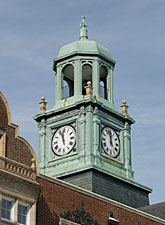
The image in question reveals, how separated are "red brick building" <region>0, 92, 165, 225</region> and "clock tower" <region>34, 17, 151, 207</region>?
11869 millimetres

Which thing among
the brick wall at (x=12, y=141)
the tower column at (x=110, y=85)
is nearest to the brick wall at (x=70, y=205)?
the brick wall at (x=12, y=141)

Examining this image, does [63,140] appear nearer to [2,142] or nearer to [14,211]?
[2,142]

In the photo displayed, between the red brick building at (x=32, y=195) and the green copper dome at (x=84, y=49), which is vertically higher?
the green copper dome at (x=84, y=49)

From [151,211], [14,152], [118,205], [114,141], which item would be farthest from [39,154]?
[14,152]

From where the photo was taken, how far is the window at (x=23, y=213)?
37.8 m

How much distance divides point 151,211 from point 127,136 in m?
8.17

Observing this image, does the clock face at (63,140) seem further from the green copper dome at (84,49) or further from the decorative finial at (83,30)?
the decorative finial at (83,30)

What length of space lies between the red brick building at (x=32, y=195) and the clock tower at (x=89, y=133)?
11.9 metres

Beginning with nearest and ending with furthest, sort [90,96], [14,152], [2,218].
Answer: [2,218] < [14,152] < [90,96]

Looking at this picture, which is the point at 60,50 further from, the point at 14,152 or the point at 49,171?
the point at 14,152

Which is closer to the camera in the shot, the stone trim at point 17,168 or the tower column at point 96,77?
the stone trim at point 17,168

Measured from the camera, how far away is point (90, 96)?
58.9m

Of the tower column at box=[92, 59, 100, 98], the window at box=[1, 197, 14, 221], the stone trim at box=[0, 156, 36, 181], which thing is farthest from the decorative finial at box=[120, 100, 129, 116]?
the window at box=[1, 197, 14, 221]

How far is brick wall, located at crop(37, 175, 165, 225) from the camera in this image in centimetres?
3984
